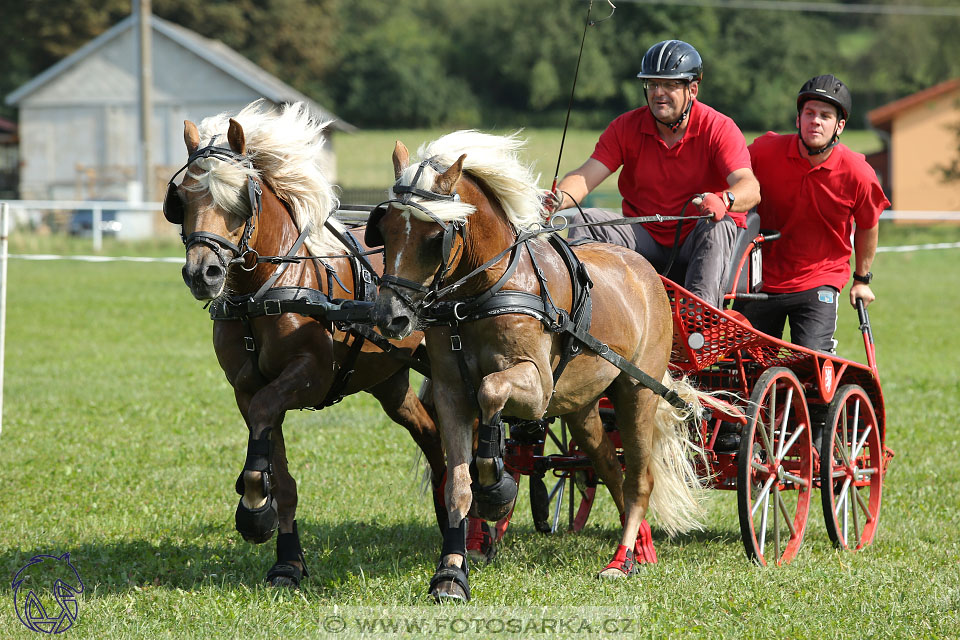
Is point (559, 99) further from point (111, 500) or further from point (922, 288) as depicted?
point (111, 500)

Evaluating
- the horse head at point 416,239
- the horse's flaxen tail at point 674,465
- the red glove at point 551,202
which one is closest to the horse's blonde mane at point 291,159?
the horse head at point 416,239

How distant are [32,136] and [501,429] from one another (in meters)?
39.8

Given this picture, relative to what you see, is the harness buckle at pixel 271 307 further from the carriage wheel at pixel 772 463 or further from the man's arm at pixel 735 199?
the carriage wheel at pixel 772 463

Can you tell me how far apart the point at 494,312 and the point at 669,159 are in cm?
184

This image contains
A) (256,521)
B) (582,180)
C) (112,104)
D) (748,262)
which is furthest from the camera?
(112,104)

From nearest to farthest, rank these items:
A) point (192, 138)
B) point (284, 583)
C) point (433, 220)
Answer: point (433, 220) → point (192, 138) → point (284, 583)

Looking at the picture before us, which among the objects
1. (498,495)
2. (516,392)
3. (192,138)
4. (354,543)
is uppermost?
(192,138)

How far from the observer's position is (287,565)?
16.1 feet

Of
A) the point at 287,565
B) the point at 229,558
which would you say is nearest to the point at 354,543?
the point at 229,558

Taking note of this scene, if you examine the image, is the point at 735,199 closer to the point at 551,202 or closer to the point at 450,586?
the point at 551,202

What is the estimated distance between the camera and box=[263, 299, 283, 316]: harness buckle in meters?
4.65

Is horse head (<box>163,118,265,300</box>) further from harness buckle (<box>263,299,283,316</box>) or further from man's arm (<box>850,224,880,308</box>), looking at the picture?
man's arm (<box>850,224,880,308</box>)

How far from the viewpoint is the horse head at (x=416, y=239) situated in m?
3.96

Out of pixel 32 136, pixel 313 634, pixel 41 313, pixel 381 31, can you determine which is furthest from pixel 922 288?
pixel 381 31
